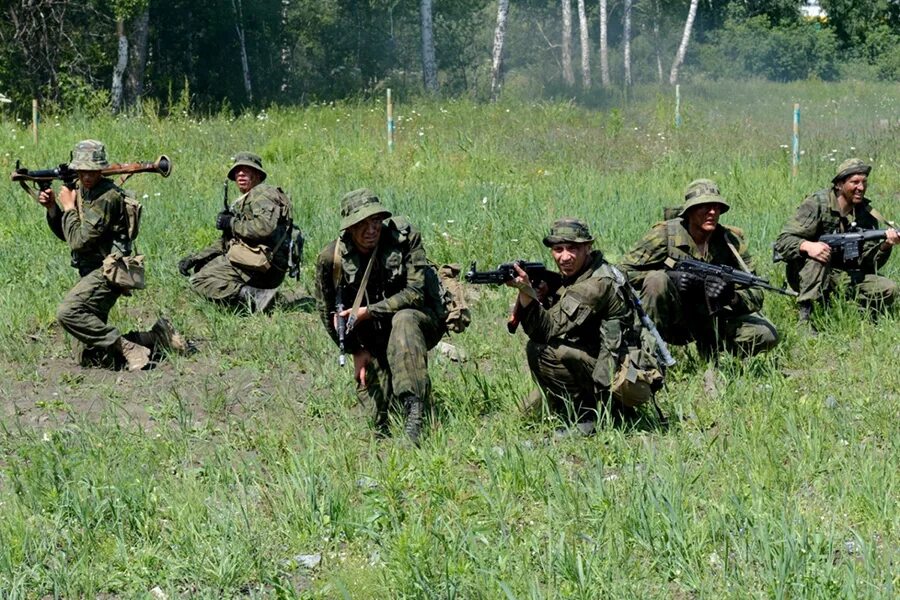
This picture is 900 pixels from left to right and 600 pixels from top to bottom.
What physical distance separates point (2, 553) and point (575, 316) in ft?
10.0

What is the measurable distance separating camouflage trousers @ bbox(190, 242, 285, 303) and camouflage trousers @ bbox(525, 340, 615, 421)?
12.3 ft

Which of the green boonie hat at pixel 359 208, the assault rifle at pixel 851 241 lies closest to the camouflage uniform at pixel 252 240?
the green boonie hat at pixel 359 208

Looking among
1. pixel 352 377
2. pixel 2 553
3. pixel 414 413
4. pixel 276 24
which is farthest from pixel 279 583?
pixel 276 24

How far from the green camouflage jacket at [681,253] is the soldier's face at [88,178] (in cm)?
380

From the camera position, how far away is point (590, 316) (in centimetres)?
628

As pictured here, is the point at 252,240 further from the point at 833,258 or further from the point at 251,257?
the point at 833,258

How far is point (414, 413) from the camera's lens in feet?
20.8

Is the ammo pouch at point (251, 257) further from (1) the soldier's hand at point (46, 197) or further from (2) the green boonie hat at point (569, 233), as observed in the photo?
(2) the green boonie hat at point (569, 233)

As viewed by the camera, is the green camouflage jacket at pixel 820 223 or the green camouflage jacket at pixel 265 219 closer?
the green camouflage jacket at pixel 820 223

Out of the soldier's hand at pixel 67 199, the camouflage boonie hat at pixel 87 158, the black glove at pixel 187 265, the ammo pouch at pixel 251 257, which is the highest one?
the camouflage boonie hat at pixel 87 158

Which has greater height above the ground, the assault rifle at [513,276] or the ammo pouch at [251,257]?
the assault rifle at [513,276]

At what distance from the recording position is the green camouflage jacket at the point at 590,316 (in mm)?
6227

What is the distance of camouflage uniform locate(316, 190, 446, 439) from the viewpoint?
6.38 meters

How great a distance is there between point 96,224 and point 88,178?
340 mm
